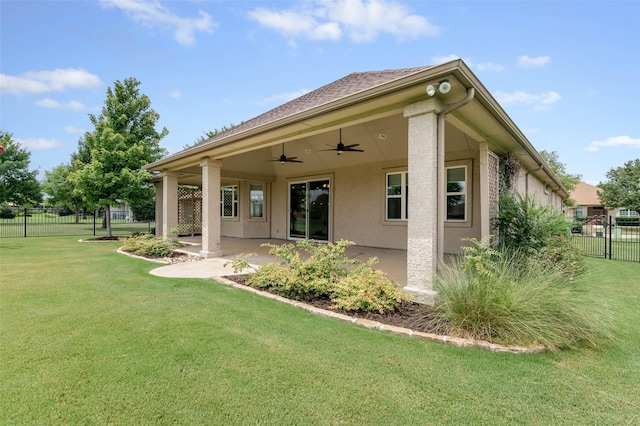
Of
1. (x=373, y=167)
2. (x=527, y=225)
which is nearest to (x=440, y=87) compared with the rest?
(x=527, y=225)

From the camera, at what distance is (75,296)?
4.69 meters

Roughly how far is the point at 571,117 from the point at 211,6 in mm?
17958

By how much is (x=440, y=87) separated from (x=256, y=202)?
34.8 ft

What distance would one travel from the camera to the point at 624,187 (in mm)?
33312

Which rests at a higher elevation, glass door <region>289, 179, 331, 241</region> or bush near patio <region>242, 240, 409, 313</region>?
glass door <region>289, 179, 331, 241</region>

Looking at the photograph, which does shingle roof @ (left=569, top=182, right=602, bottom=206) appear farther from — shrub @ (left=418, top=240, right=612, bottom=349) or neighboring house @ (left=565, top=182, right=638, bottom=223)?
shrub @ (left=418, top=240, right=612, bottom=349)

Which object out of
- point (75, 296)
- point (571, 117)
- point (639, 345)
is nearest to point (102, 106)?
point (75, 296)

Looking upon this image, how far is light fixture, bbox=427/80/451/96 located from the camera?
3.75 meters

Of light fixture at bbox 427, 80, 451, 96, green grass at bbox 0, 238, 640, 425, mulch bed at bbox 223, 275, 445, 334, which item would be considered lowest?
green grass at bbox 0, 238, 640, 425

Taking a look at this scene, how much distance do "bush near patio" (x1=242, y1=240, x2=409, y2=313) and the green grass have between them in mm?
501

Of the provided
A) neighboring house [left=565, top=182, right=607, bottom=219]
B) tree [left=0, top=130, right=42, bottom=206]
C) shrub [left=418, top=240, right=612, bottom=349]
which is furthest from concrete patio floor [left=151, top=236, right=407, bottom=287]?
neighboring house [left=565, top=182, right=607, bottom=219]

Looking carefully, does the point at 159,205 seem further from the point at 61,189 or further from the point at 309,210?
the point at 61,189

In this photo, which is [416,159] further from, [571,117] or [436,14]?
[571,117]

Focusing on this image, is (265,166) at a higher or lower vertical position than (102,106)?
lower
